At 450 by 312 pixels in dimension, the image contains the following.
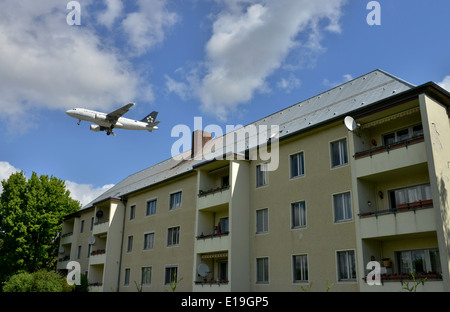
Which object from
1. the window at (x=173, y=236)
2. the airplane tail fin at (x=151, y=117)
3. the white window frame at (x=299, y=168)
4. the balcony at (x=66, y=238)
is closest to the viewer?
the white window frame at (x=299, y=168)

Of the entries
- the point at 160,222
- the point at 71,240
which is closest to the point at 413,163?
the point at 160,222

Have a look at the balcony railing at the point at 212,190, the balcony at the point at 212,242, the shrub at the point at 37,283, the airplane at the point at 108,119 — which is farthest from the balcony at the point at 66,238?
the balcony at the point at 212,242

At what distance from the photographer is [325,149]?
21.5 metres

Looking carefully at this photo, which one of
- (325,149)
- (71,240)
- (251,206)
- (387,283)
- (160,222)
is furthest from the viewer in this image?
(71,240)

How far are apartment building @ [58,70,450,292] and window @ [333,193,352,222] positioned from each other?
0.06m

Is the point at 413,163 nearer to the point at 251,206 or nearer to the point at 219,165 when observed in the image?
the point at 251,206

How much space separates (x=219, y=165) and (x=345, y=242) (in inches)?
415

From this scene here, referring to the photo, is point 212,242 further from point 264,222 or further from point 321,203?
point 321,203

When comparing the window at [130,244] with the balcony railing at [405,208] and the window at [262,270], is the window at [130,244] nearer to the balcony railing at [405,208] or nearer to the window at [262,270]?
the window at [262,270]

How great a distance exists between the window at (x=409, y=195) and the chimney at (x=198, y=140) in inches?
761

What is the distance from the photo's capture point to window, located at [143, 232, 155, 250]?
1271 inches

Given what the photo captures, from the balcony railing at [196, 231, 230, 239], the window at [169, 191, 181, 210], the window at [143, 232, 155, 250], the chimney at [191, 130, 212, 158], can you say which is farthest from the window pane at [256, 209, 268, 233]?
the chimney at [191, 130, 212, 158]

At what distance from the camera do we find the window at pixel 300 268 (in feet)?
67.4
